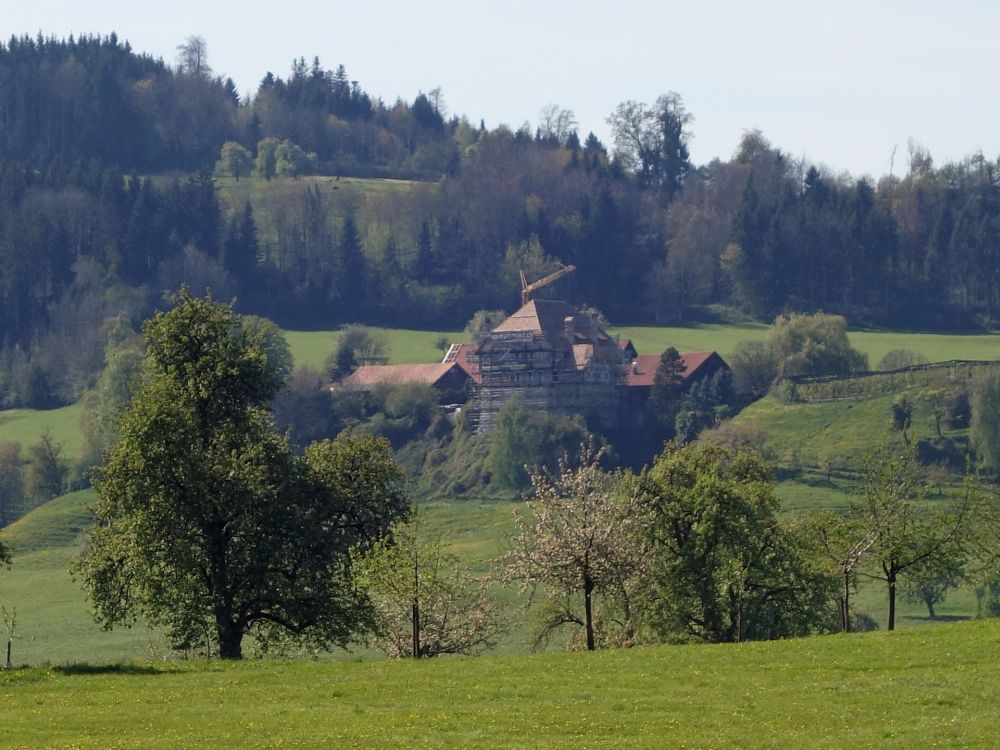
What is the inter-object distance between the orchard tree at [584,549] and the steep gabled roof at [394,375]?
346 ft

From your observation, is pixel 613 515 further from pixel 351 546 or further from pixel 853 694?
pixel 853 694

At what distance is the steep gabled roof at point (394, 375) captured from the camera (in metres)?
165

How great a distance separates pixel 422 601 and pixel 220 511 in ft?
20.9

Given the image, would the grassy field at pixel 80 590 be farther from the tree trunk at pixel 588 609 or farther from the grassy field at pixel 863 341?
the grassy field at pixel 863 341

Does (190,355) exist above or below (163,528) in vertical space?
above

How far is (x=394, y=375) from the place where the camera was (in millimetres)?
166875

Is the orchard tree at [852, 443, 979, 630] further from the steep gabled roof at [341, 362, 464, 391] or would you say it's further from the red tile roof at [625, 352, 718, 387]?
the steep gabled roof at [341, 362, 464, 391]

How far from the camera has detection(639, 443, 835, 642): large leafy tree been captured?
196 ft

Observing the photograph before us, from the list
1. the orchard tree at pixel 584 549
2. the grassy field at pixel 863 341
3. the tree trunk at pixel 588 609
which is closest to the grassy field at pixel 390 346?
the grassy field at pixel 863 341

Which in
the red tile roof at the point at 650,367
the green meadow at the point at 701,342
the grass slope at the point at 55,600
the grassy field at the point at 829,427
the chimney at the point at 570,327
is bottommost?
the grass slope at the point at 55,600

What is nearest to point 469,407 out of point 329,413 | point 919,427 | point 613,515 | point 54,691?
point 329,413

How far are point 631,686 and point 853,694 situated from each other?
4580mm

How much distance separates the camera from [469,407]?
6329 inches

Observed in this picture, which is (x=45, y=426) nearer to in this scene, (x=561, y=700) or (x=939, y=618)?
(x=939, y=618)
